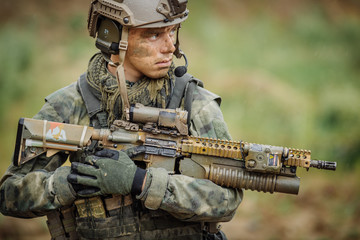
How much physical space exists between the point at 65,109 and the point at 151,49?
860 mm

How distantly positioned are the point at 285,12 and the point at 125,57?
1248 cm

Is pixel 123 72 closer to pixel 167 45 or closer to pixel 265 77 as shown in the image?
pixel 167 45

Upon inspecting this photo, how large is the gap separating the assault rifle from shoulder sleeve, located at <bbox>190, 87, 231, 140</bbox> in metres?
0.24

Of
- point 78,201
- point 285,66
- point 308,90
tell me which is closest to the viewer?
point 78,201

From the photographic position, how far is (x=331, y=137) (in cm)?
1014

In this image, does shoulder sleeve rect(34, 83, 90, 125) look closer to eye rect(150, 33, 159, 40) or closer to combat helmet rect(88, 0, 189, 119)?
combat helmet rect(88, 0, 189, 119)

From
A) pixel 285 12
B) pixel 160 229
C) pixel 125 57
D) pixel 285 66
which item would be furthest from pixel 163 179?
pixel 285 12

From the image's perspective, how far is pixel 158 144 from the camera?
407 centimetres

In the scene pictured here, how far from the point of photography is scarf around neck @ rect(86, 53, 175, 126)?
430cm

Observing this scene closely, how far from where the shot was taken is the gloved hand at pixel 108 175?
12.7 feet

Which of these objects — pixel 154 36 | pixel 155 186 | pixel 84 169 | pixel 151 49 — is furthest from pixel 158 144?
pixel 154 36

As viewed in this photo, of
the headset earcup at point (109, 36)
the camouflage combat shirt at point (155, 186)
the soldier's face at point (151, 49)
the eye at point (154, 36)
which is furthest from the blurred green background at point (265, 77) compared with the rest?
the eye at point (154, 36)

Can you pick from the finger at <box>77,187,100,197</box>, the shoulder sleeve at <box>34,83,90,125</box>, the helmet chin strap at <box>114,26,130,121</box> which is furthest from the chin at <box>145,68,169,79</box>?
the finger at <box>77,187,100,197</box>

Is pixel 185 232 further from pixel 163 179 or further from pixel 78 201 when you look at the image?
pixel 78 201
